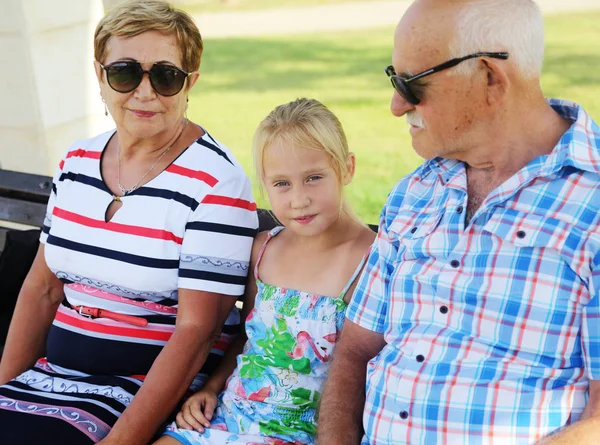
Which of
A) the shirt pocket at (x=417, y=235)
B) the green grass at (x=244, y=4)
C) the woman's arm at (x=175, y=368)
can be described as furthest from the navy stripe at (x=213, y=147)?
the green grass at (x=244, y=4)

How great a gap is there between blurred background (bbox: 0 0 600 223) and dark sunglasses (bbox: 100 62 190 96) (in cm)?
57

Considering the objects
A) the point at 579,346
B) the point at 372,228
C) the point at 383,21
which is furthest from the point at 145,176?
the point at 383,21

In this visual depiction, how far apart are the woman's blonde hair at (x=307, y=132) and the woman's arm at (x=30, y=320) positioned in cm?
91

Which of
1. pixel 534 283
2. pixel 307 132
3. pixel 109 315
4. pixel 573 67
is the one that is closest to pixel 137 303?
pixel 109 315

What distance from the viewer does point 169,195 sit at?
2672 mm

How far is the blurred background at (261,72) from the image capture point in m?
5.34

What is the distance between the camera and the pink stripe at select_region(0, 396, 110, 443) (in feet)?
8.20

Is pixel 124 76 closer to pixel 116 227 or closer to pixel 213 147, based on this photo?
pixel 213 147

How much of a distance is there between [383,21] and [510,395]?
14400 millimetres

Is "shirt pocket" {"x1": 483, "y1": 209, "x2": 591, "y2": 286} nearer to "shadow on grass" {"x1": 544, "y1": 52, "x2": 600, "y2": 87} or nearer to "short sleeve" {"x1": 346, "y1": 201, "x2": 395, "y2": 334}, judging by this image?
"short sleeve" {"x1": 346, "y1": 201, "x2": 395, "y2": 334}

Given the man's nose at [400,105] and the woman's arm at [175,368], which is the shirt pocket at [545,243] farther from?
the woman's arm at [175,368]

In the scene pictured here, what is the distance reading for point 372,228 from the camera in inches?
112

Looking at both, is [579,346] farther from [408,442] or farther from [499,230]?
[408,442]

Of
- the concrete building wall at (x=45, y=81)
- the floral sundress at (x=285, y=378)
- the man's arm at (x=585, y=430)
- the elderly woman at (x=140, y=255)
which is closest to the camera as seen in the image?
the man's arm at (x=585, y=430)
